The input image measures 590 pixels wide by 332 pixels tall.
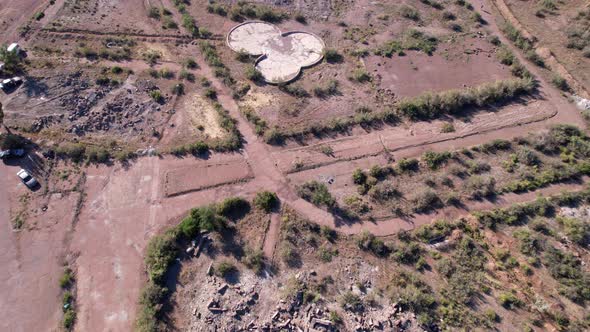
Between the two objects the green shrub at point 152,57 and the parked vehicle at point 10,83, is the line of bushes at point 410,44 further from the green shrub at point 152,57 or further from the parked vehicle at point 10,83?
the parked vehicle at point 10,83

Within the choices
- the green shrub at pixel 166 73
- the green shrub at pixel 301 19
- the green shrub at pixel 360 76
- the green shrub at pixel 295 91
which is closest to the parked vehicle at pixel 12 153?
the green shrub at pixel 166 73

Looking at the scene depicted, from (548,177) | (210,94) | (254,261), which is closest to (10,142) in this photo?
(210,94)

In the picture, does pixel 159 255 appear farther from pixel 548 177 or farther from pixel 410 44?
pixel 410 44

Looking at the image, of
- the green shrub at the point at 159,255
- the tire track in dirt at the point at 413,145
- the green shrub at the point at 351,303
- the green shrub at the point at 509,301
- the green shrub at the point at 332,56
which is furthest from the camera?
the green shrub at the point at 332,56

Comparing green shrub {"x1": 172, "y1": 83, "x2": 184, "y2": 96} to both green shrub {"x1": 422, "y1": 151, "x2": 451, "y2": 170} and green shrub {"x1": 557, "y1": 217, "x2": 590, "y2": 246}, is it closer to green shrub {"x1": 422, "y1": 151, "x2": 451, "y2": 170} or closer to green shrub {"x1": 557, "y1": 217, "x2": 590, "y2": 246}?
green shrub {"x1": 422, "y1": 151, "x2": 451, "y2": 170}

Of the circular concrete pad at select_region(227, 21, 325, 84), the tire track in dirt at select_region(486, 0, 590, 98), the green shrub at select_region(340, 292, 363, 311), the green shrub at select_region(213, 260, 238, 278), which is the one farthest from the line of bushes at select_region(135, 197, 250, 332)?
the tire track in dirt at select_region(486, 0, 590, 98)

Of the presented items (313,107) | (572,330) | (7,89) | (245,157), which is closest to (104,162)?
(245,157)
